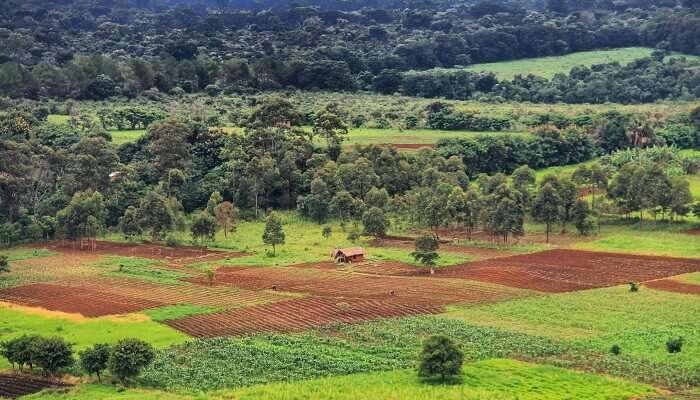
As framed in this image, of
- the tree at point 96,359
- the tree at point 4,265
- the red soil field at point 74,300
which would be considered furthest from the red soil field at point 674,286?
the tree at point 4,265

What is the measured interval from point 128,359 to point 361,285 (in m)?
24.4

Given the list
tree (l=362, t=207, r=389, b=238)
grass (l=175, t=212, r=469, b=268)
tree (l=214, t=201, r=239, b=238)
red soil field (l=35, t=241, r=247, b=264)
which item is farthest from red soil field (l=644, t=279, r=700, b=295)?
tree (l=214, t=201, r=239, b=238)

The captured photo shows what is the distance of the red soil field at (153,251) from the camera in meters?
79.9

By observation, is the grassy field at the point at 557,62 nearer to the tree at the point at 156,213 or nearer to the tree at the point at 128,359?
the tree at the point at 156,213

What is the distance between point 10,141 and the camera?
306 feet

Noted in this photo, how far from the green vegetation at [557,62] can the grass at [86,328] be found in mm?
126263

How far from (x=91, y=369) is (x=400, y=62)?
457 feet

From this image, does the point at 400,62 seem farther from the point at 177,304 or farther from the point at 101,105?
the point at 177,304

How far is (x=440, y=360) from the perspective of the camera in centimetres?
4534

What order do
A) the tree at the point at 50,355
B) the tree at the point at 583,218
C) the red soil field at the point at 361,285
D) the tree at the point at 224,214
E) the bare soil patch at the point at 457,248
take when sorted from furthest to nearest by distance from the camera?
the tree at the point at 224,214 < the tree at the point at 583,218 < the bare soil patch at the point at 457,248 < the red soil field at the point at 361,285 < the tree at the point at 50,355

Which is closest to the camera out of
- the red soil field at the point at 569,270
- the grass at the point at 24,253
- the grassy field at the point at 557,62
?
the red soil field at the point at 569,270

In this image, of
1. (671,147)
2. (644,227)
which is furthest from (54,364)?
(671,147)

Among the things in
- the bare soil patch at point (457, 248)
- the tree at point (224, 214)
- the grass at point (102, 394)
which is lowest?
the grass at point (102, 394)

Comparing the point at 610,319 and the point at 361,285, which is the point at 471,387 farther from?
the point at 361,285
